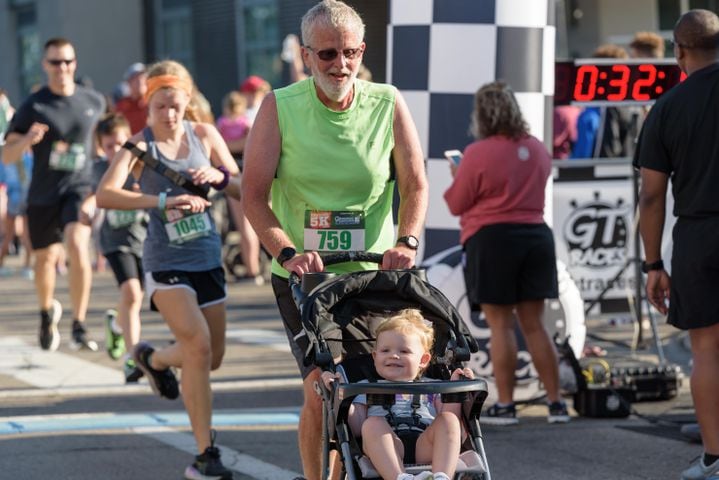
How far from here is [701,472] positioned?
669 cm

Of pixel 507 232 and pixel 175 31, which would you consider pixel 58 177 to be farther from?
pixel 175 31

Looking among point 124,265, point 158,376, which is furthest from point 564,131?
point 158,376

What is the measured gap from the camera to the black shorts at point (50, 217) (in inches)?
459

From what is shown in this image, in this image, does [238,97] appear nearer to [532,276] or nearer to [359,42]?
[532,276]

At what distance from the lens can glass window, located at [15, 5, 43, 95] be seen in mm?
35781

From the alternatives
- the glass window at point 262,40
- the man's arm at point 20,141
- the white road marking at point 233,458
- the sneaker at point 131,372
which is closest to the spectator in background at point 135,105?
the man's arm at point 20,141

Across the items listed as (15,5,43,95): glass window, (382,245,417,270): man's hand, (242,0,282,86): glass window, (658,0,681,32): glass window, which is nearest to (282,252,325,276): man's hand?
(382,245,417,270): man's hand

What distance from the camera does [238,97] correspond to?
1714 centimetres

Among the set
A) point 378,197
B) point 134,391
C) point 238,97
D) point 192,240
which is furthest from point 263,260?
point 378,197

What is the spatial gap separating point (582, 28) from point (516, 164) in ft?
51.4

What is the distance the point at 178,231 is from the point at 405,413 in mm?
2489

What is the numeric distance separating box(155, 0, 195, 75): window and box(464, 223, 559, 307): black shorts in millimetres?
23057

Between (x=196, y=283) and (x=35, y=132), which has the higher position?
(x=35, y=132)

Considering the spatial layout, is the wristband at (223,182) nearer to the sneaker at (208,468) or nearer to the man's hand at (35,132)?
the sneaker at (208,468)
